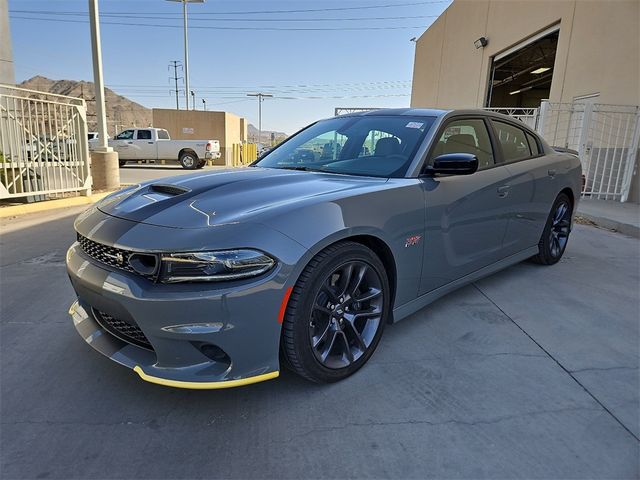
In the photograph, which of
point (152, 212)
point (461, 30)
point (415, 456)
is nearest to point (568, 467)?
point (415, 456)

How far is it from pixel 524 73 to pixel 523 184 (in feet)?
72.5

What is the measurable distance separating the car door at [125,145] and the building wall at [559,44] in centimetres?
1619

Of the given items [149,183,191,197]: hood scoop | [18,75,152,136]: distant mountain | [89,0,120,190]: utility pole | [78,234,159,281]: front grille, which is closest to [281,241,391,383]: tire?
[78,234,159,281]: front grille

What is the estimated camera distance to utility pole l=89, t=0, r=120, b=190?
9578 millimetres

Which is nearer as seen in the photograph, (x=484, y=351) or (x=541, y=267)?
(x=484, y=351)

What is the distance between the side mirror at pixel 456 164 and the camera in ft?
8.98

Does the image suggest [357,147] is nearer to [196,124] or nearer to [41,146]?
[41,146]

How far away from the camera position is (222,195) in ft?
7.88

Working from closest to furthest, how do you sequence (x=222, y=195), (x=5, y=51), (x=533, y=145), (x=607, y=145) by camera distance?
(x=222, y=195) < (x=533, y=145) < (x=607, y=145) < (x=5, y=51)

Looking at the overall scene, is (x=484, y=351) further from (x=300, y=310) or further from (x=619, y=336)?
(x=300, y=310)

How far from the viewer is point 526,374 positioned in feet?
8.68

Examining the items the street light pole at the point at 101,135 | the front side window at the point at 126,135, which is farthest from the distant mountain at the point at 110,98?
the street light pole at the point at 101,135

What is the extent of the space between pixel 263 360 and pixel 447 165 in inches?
65.4

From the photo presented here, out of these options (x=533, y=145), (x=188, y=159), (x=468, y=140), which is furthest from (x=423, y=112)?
(x=188, y=159)
